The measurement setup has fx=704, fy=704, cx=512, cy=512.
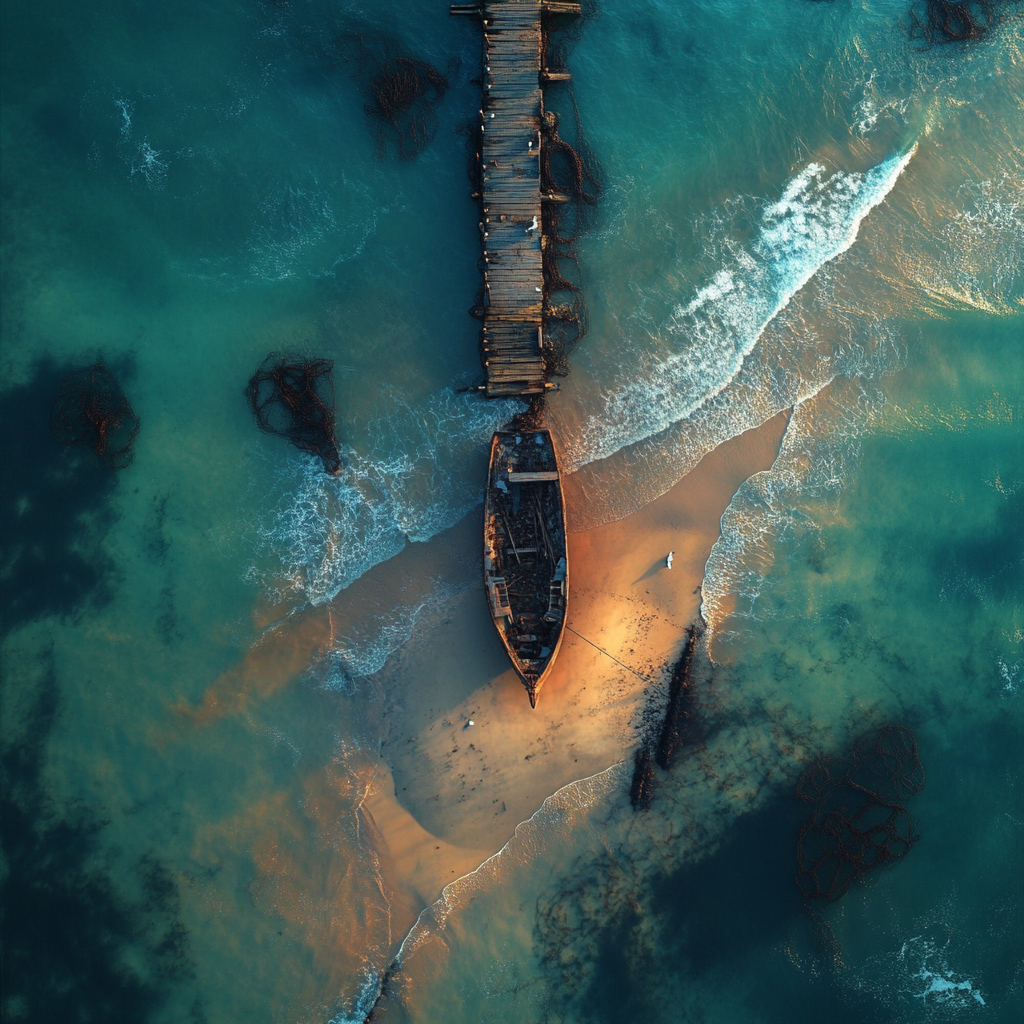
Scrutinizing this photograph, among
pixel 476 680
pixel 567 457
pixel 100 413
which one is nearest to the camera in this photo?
pixel 476 680

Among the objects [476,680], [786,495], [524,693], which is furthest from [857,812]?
[476,680]

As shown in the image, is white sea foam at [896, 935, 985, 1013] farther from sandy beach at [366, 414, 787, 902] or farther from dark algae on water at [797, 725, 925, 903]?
sandy beach at [366, 414, 787, 902]

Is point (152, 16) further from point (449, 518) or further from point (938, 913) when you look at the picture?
point (938, 913)

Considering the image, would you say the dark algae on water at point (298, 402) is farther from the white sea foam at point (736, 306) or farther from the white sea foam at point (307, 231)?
the white sea foam at point (736, 306)

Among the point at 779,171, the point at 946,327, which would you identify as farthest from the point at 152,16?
the point at 946,327

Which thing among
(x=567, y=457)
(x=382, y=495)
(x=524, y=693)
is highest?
(x=567, y=457)

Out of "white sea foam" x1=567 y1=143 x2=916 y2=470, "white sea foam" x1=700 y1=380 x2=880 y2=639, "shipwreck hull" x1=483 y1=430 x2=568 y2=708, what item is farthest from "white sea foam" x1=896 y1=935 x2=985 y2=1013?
"white sea foam" x1=567 y1=143 x2=916 y2=470

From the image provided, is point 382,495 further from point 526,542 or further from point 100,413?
point 100,413

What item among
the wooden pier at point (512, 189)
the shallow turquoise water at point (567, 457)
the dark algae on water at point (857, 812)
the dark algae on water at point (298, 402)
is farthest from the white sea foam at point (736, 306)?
the dark algae on water at point (857, 812)

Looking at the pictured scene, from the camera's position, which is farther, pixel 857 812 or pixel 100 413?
pixel 857 812
